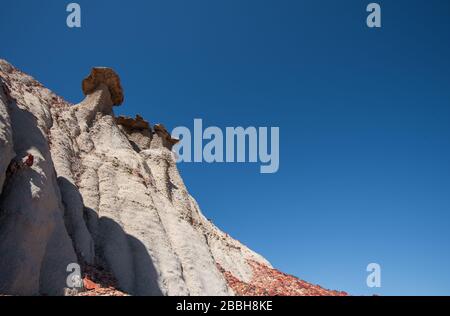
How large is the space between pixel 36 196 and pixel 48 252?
217cm

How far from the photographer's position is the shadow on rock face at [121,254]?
17.7m

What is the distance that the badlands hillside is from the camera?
13.1m

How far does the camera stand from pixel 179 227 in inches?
934

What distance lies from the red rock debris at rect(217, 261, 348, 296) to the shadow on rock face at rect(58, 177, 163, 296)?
6.37 m

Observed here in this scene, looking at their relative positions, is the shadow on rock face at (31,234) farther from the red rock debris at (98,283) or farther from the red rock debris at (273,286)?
the red rock debris at (273,286)

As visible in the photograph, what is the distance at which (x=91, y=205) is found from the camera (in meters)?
20.7

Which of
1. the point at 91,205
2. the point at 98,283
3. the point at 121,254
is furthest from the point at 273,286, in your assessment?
the point at 98,283

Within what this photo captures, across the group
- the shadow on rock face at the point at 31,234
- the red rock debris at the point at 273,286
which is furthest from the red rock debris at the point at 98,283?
the red rock debris at the point at 273,286

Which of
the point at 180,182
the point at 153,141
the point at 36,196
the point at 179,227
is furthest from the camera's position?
the point at 153,141

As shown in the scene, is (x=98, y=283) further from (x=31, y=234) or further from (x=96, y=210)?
(x=96, y=210)

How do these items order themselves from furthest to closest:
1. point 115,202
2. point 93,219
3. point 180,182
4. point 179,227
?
point 180,182, point 179,227, point 115,202, point 93,219

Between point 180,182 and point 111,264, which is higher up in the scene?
point 180,182
